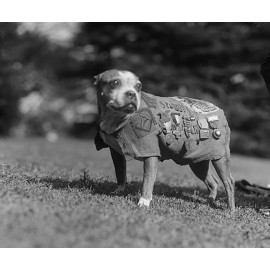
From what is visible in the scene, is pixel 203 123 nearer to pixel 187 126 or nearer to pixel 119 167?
pixel 187 126

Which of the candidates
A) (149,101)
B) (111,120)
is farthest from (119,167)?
(149,101)

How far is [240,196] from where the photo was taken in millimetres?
7457

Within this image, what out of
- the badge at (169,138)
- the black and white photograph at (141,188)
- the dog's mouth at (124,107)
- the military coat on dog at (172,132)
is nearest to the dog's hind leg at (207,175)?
the black and white photograph at (141,188)

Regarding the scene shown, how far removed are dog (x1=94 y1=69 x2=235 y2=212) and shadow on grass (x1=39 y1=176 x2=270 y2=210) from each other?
48 centimetres

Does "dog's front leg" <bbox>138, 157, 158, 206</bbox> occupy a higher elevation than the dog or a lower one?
lower

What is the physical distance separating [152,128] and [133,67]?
607 inches

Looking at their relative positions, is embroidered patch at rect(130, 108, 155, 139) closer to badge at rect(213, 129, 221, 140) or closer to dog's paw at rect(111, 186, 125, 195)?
badge at rect(213, 129, 221, 140)

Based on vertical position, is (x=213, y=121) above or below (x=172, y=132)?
above

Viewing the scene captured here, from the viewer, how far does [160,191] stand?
688cm

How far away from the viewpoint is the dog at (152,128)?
4.83 meters

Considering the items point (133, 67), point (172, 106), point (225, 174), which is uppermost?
point (133, 67)

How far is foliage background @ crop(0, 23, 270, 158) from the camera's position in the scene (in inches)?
780

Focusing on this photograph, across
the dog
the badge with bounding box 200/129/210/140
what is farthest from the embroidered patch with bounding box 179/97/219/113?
the badge with bounding box 200/129/210/140

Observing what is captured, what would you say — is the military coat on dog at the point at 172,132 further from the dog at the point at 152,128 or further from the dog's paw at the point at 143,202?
the dog's paw at the point at 143,202
